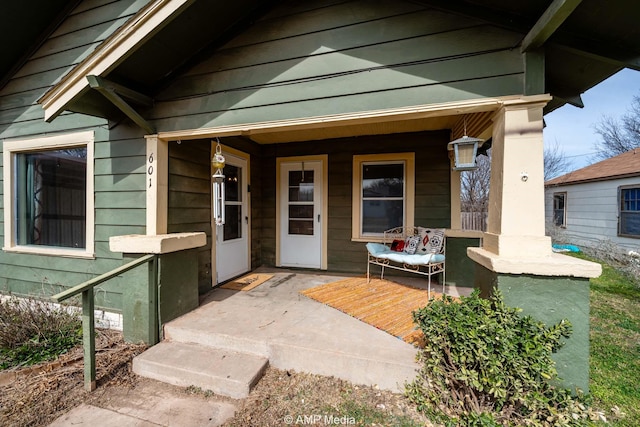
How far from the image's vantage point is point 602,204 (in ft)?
24.9

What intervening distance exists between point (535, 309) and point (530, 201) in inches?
28.5

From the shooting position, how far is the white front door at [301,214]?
4.58 meters

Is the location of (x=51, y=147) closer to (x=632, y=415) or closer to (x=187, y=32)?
(x=187, y=32)

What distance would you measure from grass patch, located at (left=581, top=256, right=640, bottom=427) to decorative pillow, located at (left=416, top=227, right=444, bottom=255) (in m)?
1.69

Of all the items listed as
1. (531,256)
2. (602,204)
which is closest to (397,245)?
(531,256)

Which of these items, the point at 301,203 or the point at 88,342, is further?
the point at 301,203

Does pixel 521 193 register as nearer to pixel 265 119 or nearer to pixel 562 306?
pixel 562 306

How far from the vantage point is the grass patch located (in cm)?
180

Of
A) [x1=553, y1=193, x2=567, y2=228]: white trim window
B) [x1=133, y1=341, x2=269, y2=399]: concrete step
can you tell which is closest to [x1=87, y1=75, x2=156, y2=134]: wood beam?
[x1=133, y1=341, x2=269, y2=399]: concrete step

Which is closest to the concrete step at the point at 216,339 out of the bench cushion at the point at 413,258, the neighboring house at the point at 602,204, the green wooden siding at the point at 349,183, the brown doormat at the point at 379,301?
the brown doormat at the point at 379,301

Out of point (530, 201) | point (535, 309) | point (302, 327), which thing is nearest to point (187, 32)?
point (302, 327)

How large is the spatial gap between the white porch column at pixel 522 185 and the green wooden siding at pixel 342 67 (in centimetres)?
23

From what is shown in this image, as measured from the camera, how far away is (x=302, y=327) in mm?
2473

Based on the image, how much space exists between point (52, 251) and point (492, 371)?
15.2 ft
